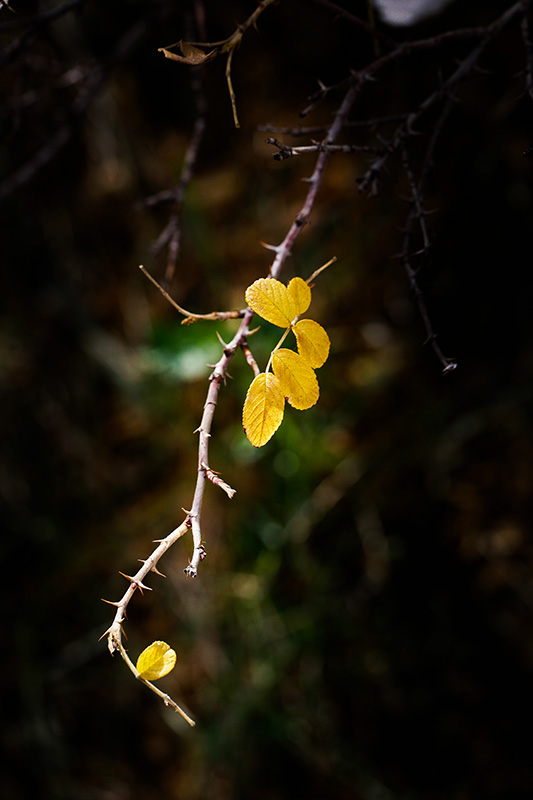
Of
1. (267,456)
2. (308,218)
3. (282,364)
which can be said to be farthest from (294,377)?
(267,456)

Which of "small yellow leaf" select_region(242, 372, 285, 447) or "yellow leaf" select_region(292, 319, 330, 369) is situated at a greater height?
"yellow leaf" select_region(292, 319, 330, 369)

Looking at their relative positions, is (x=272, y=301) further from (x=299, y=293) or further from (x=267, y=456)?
(x=267, y=456)

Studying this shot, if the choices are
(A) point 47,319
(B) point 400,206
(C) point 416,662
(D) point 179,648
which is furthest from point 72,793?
(B) point 400,206

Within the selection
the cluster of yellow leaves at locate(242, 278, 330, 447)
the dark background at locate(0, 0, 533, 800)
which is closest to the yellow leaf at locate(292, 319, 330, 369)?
the cluster of yellow leaves at locate(242, 278, 330, 447)

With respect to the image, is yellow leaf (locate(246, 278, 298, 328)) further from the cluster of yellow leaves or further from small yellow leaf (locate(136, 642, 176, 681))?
small yellow leaf (locate(136, 642, 176, 681))

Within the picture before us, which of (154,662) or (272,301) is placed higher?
(272,301)

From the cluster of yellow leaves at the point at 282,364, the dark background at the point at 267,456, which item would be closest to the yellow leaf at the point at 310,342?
the cluster of yellow leaves at the point at 282,364

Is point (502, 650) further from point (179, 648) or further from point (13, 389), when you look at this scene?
point (13, 389)

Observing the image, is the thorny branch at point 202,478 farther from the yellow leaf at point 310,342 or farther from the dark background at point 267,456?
the dark background at point 267,456
